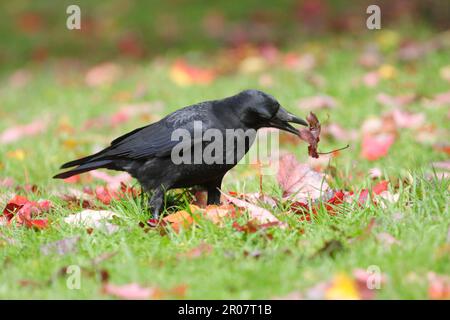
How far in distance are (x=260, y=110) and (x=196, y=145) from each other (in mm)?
372

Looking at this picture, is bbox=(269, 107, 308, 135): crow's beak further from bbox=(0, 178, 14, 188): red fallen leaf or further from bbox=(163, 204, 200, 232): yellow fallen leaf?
bbox=(0, 178, 14, 188): red fallen leaf

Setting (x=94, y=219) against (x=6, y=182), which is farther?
(x=6, y=182)

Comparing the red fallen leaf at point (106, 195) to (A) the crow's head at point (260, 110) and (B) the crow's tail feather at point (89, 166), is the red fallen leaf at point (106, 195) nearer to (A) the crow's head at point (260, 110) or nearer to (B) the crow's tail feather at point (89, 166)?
(B) the crow's tail feather at point (89, 166)

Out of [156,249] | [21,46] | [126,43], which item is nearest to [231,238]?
[156,249]

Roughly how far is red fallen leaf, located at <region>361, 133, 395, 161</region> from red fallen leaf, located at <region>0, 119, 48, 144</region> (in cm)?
300

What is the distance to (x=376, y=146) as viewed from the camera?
5.12 meters

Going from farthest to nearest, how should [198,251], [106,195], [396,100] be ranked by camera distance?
1. [396,100]
2. [106,195]
3. [198,251]

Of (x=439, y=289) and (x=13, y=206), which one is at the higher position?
(x=13, y=206)

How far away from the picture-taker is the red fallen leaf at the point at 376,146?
5.05 m

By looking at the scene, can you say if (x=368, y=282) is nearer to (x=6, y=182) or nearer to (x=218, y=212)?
(x=218, y=212)

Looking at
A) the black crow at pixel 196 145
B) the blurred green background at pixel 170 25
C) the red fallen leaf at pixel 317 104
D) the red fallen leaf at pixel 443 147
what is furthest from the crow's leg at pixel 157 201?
the blurred green background at pixel 170 25

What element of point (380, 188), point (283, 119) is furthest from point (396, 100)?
point (283, 119)

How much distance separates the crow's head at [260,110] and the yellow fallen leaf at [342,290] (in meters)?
1.13
